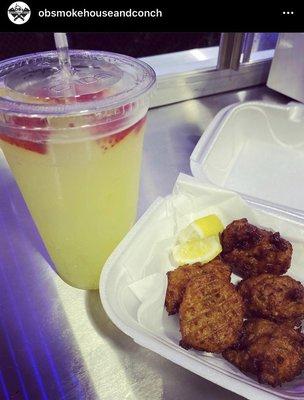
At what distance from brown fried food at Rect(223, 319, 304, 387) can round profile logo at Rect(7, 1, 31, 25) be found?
3.69 feet

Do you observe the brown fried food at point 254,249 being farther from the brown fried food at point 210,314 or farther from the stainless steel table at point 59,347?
the stainless steel table at point 59,347

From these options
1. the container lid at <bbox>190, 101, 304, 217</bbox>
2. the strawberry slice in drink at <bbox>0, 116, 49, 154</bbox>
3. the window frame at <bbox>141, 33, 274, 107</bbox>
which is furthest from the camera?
the window frame at <bbox>141, 33, 274, 107</bbox>

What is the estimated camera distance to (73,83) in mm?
807

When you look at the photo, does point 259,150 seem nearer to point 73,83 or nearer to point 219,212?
point 219,212

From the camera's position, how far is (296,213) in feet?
3.35

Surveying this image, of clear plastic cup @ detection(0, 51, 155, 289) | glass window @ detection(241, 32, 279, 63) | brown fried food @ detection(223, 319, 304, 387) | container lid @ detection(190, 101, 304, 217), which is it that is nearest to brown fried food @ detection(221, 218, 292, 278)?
brown fried food @ detection(223, 319, 304, 387)

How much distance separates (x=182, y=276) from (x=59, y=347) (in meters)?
0.32

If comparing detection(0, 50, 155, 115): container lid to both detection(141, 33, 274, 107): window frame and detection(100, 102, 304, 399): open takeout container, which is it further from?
detection(141, 33, 274, 107): window frame

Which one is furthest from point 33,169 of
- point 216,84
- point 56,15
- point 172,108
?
point 216,84

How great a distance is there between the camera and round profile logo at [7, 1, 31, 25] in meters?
1.19

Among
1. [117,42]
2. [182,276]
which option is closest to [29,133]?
[182,276]

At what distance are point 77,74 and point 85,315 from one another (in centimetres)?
57

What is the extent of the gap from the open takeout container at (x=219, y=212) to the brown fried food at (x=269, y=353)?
0.07ft

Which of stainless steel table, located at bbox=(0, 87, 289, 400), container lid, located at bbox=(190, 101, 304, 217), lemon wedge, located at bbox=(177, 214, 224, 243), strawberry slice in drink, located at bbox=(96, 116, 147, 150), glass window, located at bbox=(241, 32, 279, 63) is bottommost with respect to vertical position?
stainless steel table, located at bbox=(0, 87, 289, 400)
